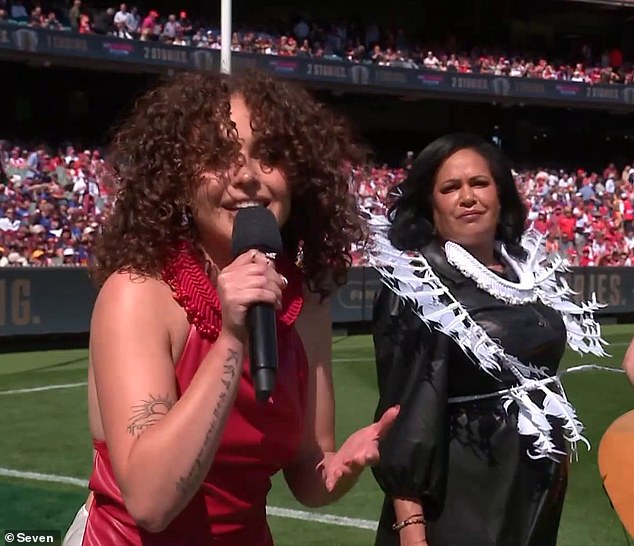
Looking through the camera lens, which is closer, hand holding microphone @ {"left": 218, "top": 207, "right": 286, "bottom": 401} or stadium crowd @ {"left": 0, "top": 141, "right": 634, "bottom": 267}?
hand holding microphone @ {"left": 218, "top": 207, "right": 286, "bottom": 401}

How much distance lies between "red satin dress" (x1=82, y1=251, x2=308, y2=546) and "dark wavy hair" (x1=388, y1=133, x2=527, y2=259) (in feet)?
4.76

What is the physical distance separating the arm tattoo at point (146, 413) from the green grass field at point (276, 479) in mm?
A: 4337

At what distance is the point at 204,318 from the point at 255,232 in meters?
0.21

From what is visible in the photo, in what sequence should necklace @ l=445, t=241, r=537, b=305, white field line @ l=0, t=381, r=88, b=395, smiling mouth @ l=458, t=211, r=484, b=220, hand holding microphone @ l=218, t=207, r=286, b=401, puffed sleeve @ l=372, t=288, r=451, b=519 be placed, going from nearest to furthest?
hand holding microphone @ l=218, t=207, r=286, b=401 < puffed sleeve @ l=372, t=288, r=451, b=519 < necklace @ l=445, t=241, r=537, b=305 < smiling mouth @ l=458, t=211, r=484, b=220 < white field line @ l=0, t=381, r=88, b=395

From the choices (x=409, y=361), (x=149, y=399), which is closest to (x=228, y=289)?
(x=149, y=399)

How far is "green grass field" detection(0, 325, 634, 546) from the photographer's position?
6.16m

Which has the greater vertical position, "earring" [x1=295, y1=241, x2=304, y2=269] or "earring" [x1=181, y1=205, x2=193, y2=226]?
"earring" [x1=181, y1=205, x2=193, y2=226]

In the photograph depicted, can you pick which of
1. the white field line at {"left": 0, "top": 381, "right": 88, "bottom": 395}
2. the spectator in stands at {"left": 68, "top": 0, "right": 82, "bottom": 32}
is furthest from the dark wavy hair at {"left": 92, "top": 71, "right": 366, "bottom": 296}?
the spectator in stands at {"left": 68, "top": 0, "right": 82, "bottom": 32}

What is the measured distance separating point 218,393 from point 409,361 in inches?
60.3

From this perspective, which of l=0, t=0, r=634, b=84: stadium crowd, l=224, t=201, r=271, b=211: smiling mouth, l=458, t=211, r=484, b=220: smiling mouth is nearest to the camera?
l=224, t=201, r=271, b=211: smiling mouth

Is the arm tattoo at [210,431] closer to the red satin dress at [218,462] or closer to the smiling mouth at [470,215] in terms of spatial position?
the red satin dress at [218,462]

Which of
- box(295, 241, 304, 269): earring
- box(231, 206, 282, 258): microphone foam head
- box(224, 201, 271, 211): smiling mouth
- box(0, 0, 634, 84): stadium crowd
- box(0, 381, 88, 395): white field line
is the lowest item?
box(0, 381, 88, 395): white field line

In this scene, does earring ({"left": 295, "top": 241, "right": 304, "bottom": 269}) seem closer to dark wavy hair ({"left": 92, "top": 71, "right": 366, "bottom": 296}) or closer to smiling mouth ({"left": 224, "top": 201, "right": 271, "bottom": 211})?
dark wavy hair ({"left": 92, "top": 71, "right": 366, "bottom": 296})

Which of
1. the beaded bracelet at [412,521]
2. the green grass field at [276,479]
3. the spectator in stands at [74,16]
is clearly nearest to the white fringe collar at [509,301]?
the beaded bracelet at [412,521]
